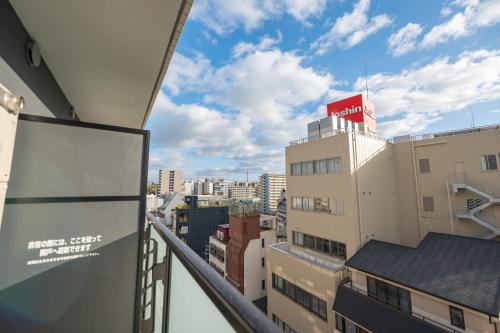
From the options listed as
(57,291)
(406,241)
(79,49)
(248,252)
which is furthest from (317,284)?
(79,49)

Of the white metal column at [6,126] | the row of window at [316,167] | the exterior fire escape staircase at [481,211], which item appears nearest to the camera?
the white metal column at [6,126]

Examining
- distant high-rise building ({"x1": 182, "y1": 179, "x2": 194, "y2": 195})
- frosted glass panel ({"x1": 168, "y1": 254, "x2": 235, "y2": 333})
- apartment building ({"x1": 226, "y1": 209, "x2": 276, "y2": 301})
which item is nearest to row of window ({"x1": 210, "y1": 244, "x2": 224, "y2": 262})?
apartment building ({"x1": 226, "y1": 209, "x2": 276, "y2": 301})

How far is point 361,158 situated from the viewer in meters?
9.57

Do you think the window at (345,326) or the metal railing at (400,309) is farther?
the window at (345,326)

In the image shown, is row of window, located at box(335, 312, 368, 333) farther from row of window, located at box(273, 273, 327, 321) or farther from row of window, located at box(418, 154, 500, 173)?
row of window, located at box(418, 154, 500, 173)

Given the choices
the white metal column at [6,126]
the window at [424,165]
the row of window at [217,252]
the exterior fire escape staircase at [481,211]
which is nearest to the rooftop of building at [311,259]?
the exterior fire escape staircase at [481,211]

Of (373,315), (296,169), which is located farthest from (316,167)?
(373,315)

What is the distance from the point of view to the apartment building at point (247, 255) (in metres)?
15.2

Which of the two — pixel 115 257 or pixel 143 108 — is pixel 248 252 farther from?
pixel 115 257

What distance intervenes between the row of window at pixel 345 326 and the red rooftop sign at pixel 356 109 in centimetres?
921

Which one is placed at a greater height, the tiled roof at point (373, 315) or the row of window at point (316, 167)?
the row of window at point (316, 167)

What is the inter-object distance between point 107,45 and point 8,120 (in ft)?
4.84

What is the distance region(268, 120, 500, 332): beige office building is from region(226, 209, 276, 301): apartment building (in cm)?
430

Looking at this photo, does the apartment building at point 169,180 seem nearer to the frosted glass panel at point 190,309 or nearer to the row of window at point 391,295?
the row of window at point 391,295
